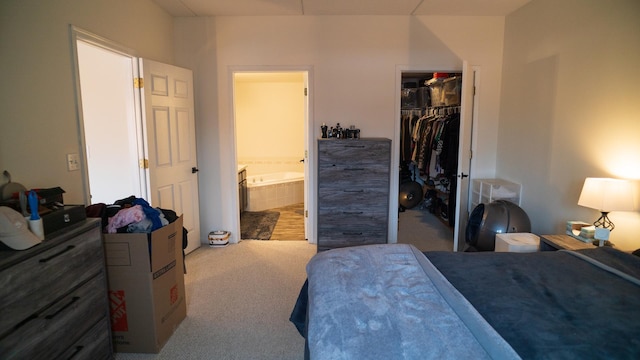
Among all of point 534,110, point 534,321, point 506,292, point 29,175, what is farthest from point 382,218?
point 29,175

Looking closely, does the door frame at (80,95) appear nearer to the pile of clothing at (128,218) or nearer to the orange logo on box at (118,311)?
the pile of clothing at (128,218)

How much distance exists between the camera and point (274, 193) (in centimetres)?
586

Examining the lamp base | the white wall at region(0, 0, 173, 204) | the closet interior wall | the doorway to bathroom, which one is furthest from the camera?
the doorway to bathroom

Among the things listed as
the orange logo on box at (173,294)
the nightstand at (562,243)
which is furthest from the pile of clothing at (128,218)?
the nightstand at (562,243)

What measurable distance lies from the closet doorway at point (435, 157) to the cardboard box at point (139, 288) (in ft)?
9.21

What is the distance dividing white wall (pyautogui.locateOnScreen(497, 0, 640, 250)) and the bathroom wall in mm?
3753

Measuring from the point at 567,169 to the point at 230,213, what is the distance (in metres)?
3.42

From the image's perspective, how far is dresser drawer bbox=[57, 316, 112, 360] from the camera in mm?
1714

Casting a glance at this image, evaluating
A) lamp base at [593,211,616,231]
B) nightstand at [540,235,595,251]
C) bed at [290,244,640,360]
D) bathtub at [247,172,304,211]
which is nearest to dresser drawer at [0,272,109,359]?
bed at [290,244,640,360]

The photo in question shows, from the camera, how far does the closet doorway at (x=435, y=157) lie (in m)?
3.87

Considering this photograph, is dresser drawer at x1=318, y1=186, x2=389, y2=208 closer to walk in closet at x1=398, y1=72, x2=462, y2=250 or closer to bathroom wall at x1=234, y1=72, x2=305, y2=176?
walk in closet at x1=398, y1=72, x2=462, y2=250

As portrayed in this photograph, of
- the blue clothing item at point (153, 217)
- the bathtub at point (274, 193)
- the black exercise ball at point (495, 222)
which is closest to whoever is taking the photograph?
the blue clothing item at point (153, 217)

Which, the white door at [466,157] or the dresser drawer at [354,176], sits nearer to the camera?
the dresser drawer at [354,176]

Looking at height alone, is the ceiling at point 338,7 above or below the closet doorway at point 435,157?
above
